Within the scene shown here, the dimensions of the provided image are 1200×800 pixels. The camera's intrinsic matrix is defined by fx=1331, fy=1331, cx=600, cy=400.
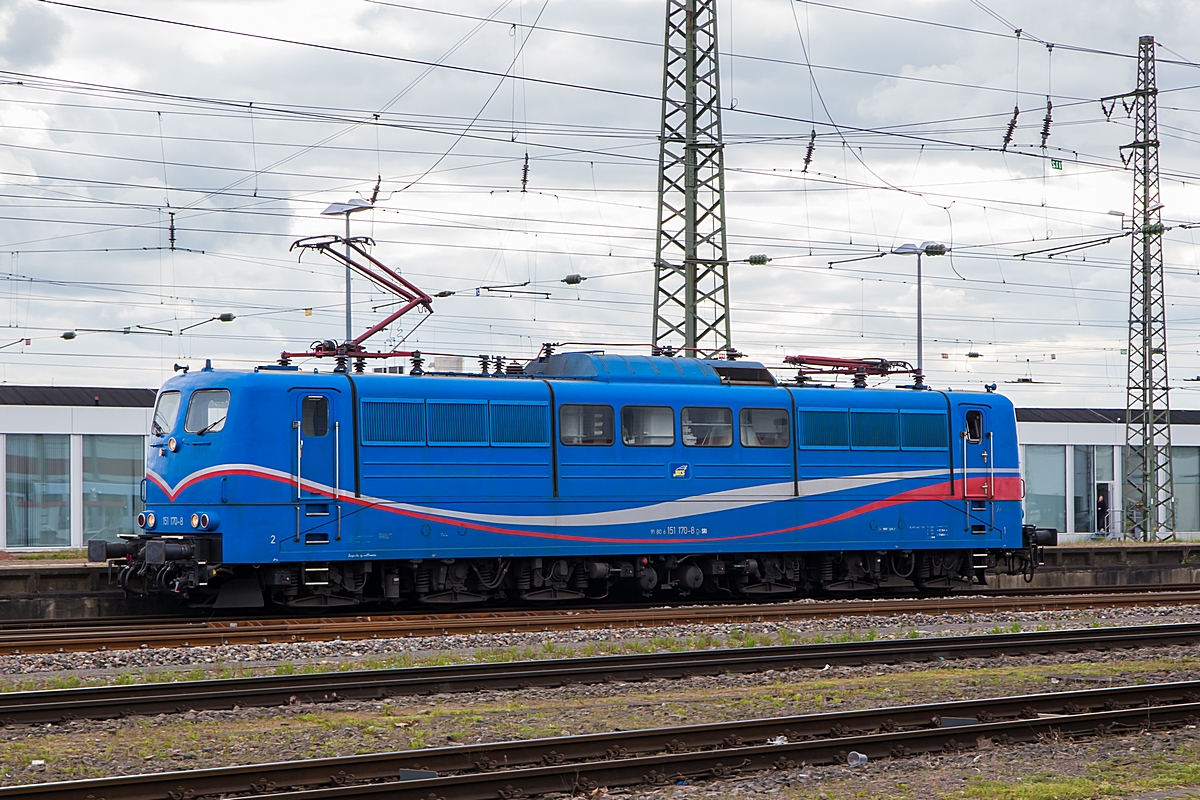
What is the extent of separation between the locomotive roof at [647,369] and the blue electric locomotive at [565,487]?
0.14ft

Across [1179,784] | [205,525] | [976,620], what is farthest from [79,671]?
[976,620]

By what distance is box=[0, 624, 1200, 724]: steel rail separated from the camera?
39.0ft

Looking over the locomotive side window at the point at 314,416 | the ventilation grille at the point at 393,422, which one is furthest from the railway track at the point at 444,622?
the locomotive side window at the point at 314,416

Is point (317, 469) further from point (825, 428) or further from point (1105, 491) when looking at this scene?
point (1105, 491)

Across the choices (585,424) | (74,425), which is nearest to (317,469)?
(585,424)

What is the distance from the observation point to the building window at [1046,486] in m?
49.8

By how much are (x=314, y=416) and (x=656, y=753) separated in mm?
11497

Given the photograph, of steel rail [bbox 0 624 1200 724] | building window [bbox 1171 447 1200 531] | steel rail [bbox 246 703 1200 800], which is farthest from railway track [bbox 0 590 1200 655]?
building window [bbox 1171 447 1200 531]

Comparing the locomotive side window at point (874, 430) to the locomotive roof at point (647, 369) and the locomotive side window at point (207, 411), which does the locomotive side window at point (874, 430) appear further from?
Result: the locomotive side window at point (207, 411)

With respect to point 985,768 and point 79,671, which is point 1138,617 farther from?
point 79,671

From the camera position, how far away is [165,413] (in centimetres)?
2103

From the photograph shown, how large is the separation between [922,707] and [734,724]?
6.43 feet

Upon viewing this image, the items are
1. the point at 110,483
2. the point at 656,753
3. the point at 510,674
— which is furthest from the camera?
the point at 110,483

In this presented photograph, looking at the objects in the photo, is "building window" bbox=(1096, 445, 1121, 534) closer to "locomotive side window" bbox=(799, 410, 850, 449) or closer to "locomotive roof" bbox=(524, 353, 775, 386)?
"locomotive side window" bbox=(799, 410, 850, 449)
